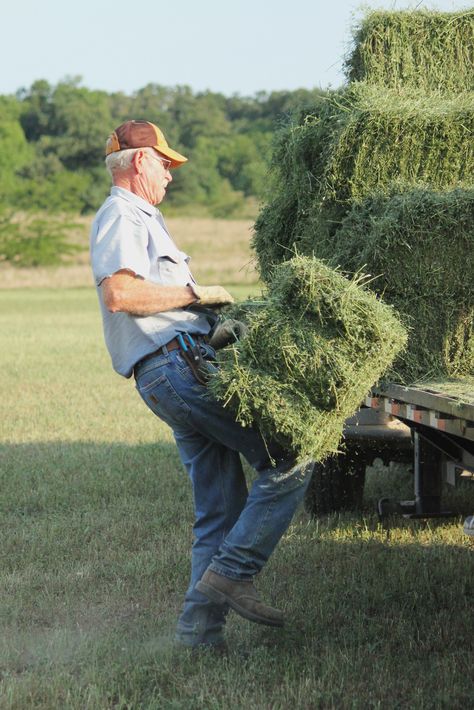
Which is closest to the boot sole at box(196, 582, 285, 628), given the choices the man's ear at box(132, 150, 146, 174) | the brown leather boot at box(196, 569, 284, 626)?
the brown leather boot at box(196, 569, 284, 626)

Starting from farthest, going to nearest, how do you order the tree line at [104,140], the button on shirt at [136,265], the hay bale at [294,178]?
the tree line at [104,140]
the hay bale at [294,178]
the button on shirt at [136,265]

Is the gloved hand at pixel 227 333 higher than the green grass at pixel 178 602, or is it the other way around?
the gloved hand at pixel 227 333

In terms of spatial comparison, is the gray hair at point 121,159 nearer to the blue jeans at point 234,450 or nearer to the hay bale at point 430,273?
the blue jeans at point 234,450

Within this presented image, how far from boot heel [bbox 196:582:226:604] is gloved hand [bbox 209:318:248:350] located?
0.97 m

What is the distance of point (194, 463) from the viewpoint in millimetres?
4750

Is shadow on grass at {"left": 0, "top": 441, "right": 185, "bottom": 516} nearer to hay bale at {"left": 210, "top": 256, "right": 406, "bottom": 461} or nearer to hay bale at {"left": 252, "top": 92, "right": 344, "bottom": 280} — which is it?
hay bale at {"left": 252, "top": 92, "right": 344, "bottom": 280}

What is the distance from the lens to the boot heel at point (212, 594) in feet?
14.5

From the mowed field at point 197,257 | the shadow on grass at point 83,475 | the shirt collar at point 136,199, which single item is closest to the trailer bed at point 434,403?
the shirt collar at point 136,199

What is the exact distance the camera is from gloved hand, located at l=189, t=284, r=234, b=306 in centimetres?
442

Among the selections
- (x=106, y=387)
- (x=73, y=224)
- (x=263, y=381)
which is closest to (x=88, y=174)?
(x=73, y=224)

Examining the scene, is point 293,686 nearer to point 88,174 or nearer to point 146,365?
point 146,365

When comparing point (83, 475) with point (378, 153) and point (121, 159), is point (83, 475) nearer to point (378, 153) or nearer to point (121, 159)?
point (378, 153)

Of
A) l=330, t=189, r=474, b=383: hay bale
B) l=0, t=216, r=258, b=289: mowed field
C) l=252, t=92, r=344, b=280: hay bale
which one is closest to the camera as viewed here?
l=330, t=189, r=474, b=383: hay bale

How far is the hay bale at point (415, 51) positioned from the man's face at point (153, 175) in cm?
283
